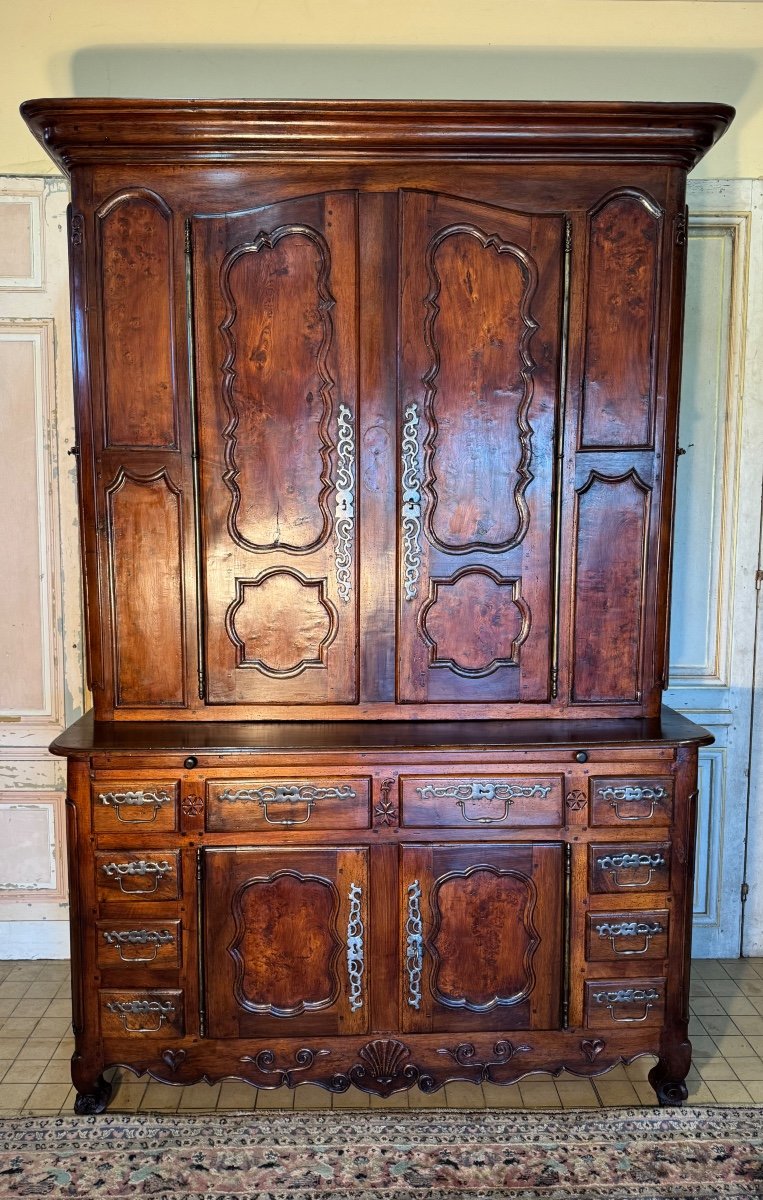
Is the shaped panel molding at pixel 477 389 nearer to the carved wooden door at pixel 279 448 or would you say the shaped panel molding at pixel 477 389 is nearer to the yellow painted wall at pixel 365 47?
the carved wooden door at pixel 279 448

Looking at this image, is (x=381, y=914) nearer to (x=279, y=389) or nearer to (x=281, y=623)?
(x=281, y=623)

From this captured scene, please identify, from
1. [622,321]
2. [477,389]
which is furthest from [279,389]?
[622,321]

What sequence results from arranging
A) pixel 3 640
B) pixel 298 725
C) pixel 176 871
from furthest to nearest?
1. pixel 3 640
2. pixel 298 725
3. pixel 176 871

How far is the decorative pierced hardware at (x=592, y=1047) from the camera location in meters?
2.37

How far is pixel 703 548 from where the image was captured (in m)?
3.10

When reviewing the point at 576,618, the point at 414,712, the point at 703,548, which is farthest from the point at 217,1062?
the point at 703,548

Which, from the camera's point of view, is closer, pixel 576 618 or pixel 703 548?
pixel 576 618

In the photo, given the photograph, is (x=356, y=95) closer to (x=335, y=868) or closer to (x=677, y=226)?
(x=677, y=226)

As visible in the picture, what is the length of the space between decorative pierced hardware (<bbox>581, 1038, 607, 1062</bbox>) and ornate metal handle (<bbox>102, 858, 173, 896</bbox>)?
3.98 feet

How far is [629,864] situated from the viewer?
7.75 ft

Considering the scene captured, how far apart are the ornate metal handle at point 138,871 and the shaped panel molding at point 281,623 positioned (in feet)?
1.90

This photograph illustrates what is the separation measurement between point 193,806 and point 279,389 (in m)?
1.14

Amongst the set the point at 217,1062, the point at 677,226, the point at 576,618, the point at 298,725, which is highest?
the point at 677,226

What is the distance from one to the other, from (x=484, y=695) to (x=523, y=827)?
15.0 inches
